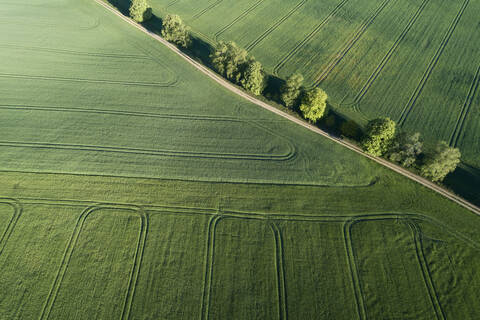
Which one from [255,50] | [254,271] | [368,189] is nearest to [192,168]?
[254,271]

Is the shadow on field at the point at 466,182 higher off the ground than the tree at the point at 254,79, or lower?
lower

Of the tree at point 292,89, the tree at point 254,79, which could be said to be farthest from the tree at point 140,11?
the tree at point 292,89

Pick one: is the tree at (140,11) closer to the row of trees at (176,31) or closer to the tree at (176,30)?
the row of trees at (176,31)

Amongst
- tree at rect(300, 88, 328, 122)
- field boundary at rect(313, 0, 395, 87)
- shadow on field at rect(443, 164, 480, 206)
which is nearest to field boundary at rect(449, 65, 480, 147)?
shadow on field at rect(443, 164, 480, 206)

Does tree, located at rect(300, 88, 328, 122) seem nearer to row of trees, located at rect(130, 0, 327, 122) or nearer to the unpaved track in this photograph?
row of trees, located at rect(130, 0, 327, 122)

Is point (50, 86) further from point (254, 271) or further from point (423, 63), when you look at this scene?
point (423, 63)

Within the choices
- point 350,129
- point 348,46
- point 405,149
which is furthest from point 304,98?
point 348,46

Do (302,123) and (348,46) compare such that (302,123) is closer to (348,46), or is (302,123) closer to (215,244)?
(215,244)
